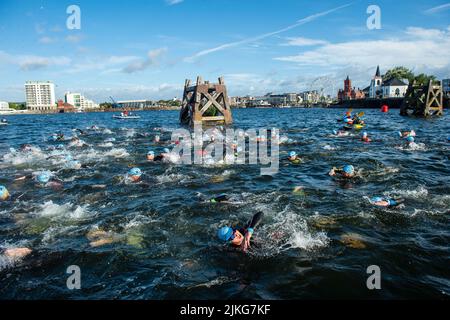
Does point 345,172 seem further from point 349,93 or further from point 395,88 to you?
point 349,93

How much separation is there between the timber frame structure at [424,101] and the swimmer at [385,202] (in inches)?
1500

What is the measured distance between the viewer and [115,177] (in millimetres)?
15383

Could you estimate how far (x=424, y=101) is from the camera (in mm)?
45688

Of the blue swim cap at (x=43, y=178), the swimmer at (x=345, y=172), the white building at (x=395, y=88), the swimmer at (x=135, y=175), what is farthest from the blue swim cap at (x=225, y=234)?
the white building at (x=395, y=88)

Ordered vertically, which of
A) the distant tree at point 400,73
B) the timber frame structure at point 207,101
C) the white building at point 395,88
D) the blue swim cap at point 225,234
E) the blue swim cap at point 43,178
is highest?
the distant tree at point 400,73

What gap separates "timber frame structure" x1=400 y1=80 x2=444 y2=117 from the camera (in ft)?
145

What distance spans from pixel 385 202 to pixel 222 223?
492cm

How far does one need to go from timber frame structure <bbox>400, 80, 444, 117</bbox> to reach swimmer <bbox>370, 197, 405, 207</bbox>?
38.1 meters

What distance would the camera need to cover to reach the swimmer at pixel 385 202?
10422 millimetres

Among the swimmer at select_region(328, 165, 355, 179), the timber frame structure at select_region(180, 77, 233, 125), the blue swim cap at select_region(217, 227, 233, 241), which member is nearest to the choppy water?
the blue swim cap at select_region(217, 227, 233, 241)

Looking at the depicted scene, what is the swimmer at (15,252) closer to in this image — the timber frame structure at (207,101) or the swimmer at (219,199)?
the swimmer at (219,199)
